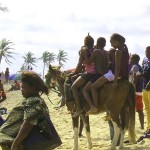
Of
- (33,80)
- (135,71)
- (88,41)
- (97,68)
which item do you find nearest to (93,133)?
(135,71)

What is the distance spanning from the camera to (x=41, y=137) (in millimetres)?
4488

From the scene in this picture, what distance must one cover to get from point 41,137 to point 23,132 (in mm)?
213

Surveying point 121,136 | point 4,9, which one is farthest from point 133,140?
point 4,9

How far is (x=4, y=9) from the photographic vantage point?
3572 centimetres

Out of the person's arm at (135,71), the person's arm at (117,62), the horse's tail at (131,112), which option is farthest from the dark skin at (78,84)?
the person's arm at (135,71)

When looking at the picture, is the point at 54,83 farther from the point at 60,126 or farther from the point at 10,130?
the point at 10,130

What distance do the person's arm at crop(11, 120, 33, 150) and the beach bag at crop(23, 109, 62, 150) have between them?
96mm

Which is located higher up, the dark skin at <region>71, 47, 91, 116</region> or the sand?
the dark skin at <region>71, 47, 91, 116</region>

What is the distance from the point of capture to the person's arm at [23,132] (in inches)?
173

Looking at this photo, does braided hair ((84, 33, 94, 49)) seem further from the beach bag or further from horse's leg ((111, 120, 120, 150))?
the beach bag

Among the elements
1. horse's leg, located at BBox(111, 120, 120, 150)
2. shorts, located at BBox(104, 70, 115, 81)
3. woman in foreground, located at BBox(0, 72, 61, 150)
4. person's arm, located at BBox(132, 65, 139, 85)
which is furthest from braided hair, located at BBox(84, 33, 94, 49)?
woman in foreground, located at BBox(0, 72, 61, 150)

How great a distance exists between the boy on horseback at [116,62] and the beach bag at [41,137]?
448 centimetres

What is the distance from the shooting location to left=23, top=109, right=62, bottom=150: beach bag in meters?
4.48

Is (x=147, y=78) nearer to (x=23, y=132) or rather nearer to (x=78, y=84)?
(x=78, y=84)
